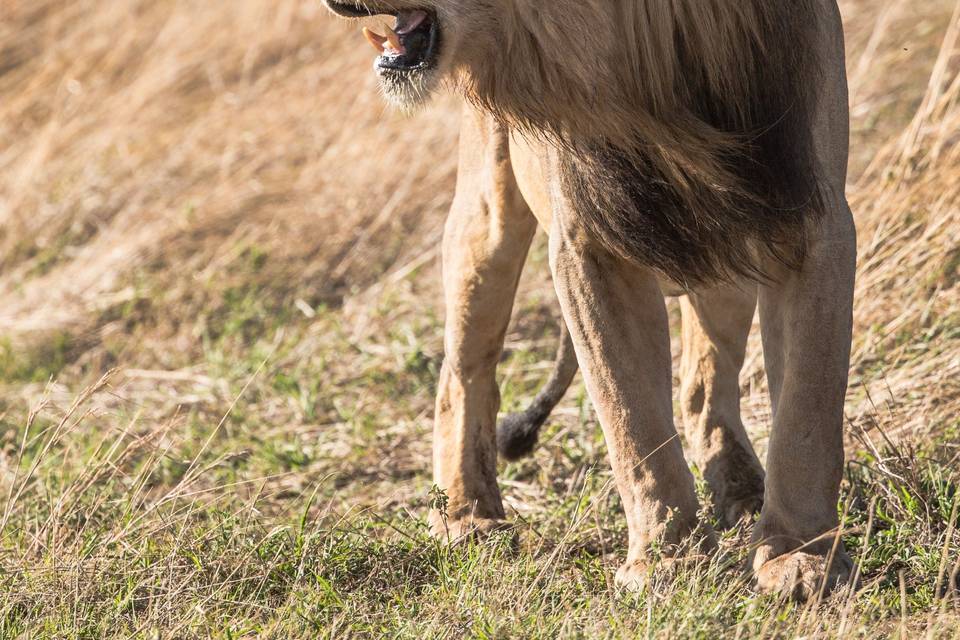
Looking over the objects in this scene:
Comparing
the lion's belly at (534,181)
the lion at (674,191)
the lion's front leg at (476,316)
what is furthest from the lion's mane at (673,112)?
the lion's front leg at (476,316)

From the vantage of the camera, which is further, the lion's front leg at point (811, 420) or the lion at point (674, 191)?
the lion's front leg at point (811, 420)

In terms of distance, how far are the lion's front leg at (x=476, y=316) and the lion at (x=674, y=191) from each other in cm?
42

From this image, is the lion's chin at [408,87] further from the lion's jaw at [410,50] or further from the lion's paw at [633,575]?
the lion's paw at [633,575]

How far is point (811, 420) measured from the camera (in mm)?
3076

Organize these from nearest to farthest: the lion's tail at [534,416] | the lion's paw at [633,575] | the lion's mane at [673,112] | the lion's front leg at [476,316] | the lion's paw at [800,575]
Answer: the lion's mane at [673,112] → the lion's paw at [800,575] → the lion's paw at [633,575] → the lion's front leg at [476,316] → the lion's tail at [534,416]

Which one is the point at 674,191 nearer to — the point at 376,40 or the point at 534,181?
the point at 534,181

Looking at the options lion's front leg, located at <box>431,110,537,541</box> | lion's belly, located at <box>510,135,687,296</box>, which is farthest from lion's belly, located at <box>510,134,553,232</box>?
lion's front leg, located at <box>431,110,537,541</box>

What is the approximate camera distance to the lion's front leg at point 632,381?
3278 millimetres

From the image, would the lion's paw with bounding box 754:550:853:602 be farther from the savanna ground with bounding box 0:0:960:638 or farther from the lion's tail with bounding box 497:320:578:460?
the lion's tail with bounding box 497:320:578:460

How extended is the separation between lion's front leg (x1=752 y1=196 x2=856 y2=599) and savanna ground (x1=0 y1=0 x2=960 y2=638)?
0.09 m

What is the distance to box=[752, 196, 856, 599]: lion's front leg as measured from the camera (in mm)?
3072

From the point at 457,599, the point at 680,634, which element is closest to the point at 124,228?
the point at 457,599

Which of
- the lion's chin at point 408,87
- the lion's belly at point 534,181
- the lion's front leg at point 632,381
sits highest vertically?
the lion's chin at point 408,87

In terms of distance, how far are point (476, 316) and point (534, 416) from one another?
423 millimetres
